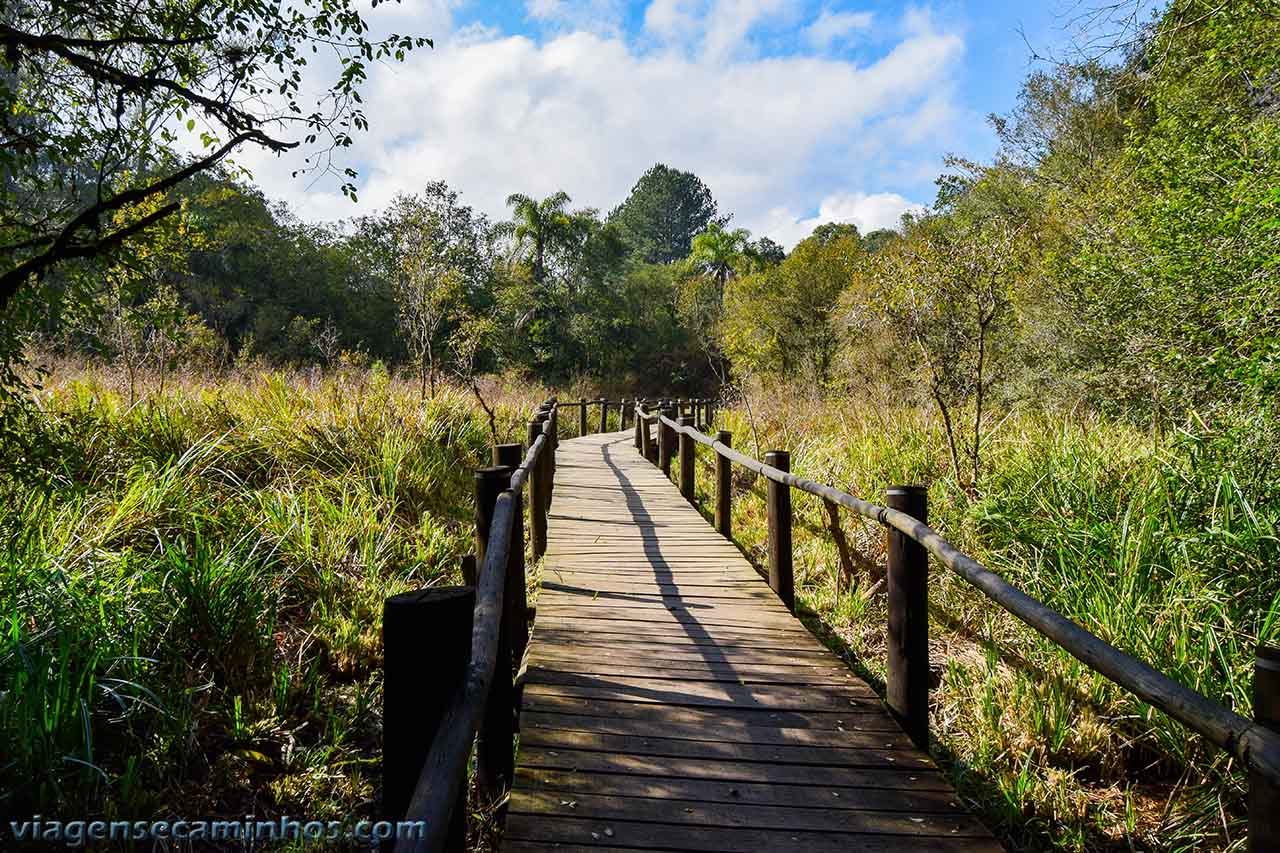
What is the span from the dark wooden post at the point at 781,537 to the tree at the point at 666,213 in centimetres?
6222

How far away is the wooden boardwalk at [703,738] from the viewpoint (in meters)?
2.06

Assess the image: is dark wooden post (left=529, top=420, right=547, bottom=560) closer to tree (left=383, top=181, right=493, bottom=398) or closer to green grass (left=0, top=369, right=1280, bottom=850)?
green grass (left=0, top=369, right=1280, bottom=850)

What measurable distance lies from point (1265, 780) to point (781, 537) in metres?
3.10

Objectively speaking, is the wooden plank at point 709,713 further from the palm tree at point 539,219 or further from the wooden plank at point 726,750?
the palm tree at point 539,219

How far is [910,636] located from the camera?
2633 mm

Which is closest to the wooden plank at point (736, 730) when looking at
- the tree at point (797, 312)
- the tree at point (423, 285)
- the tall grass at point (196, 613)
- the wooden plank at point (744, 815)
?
the wooden plank at point (744, 815)

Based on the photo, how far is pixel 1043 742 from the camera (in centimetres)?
287

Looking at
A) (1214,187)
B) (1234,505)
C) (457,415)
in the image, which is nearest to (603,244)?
(457,415)

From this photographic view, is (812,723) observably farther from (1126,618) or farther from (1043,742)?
(1126,618)

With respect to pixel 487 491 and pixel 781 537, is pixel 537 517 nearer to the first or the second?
pixel 781 537

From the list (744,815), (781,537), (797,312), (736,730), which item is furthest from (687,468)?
(797,312)

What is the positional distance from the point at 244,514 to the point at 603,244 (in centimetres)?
3477

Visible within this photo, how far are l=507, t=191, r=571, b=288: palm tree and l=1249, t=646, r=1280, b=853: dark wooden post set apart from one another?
32.1 m

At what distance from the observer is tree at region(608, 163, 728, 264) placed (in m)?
65.6
